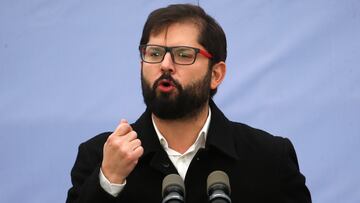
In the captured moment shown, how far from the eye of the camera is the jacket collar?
1436 millimetres

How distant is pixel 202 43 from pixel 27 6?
100cm

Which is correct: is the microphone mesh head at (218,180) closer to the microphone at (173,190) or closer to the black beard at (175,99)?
the microphone at (173,190)

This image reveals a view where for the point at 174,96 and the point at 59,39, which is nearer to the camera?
the point at 174,96

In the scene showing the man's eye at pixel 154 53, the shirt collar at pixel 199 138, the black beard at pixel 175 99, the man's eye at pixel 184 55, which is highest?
the man's eye at pixel 154 53

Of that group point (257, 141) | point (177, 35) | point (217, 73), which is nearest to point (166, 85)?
point (177, 35)

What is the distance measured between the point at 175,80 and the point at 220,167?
276 millimetres

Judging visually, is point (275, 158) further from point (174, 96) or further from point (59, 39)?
point (59, 39)

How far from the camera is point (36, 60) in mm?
2117

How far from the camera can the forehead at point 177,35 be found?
4.56 feet

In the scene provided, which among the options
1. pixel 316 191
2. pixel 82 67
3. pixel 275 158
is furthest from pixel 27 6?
pixel 316 191

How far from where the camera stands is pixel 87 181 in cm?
129

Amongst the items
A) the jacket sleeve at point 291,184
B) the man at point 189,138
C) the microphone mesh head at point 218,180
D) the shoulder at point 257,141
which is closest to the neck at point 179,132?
the man at point 189,138

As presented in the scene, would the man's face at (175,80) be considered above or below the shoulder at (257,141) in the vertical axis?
above

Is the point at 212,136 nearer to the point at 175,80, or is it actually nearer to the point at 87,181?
the point at 175,80
